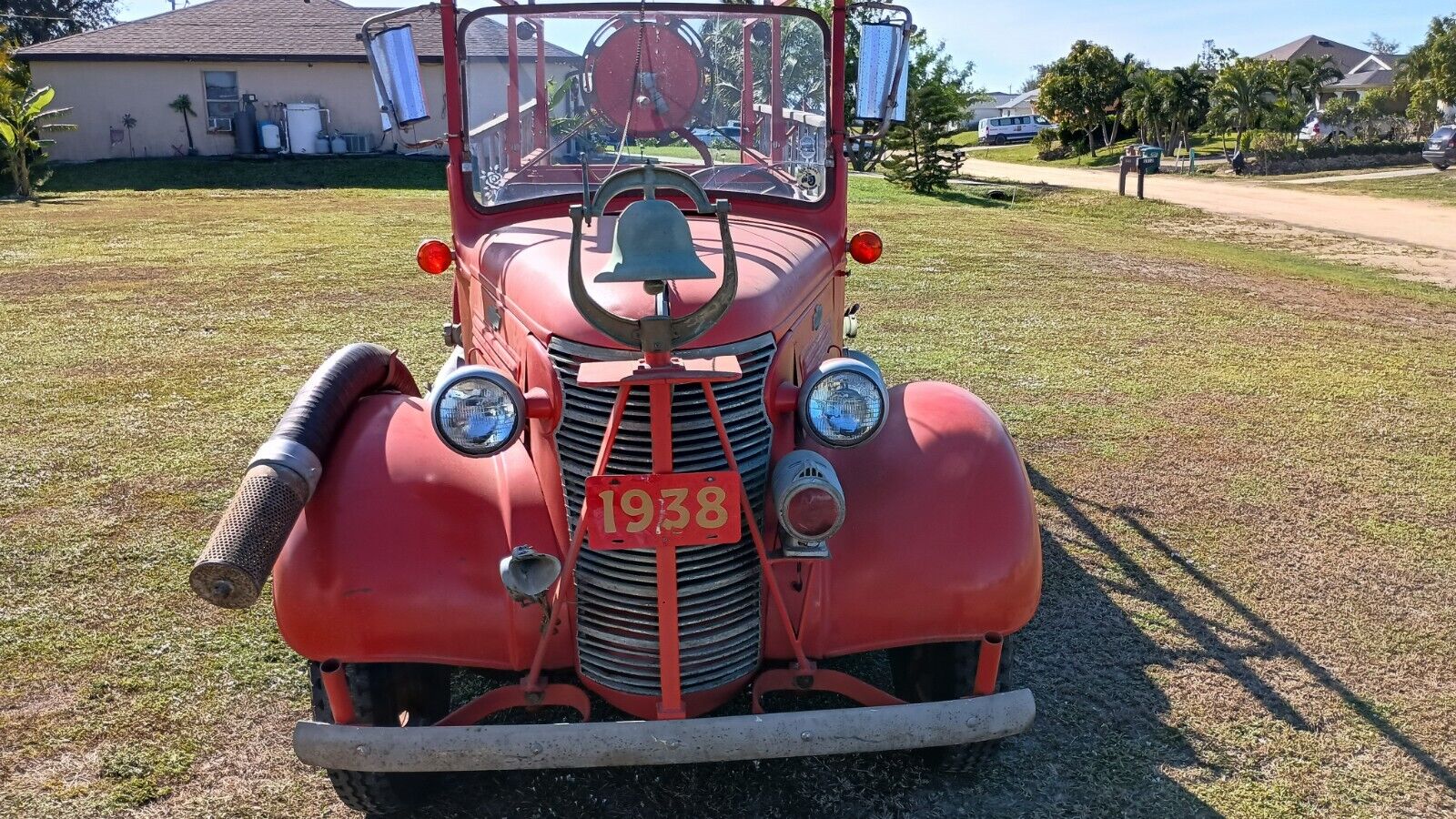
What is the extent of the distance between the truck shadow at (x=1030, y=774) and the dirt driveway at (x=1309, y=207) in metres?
11.3

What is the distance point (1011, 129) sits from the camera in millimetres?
53844

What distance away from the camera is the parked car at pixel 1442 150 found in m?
30.5

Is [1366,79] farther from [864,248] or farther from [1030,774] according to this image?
[1030,774]

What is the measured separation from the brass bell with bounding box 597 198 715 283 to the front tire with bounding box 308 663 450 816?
1.33 meters

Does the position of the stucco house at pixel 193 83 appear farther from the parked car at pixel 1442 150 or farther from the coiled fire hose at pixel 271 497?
the parked car at pixel 1442 150

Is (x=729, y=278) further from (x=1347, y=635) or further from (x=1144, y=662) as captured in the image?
(x=1347, y=635)

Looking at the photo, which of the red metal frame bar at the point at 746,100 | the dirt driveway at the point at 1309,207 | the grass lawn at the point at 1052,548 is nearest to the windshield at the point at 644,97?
the red metal frame bar at the point at 746,100

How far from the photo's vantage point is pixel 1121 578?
4.66m

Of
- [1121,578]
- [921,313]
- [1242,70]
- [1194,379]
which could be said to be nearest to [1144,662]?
[1121,578]

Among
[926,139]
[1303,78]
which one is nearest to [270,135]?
[926,139]

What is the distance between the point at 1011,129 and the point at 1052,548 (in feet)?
173

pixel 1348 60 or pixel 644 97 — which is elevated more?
pixel 1348 60

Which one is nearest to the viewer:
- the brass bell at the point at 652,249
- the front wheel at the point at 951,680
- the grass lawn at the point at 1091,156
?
the brass bell at the point at 652,249

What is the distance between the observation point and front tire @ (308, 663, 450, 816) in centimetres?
289
